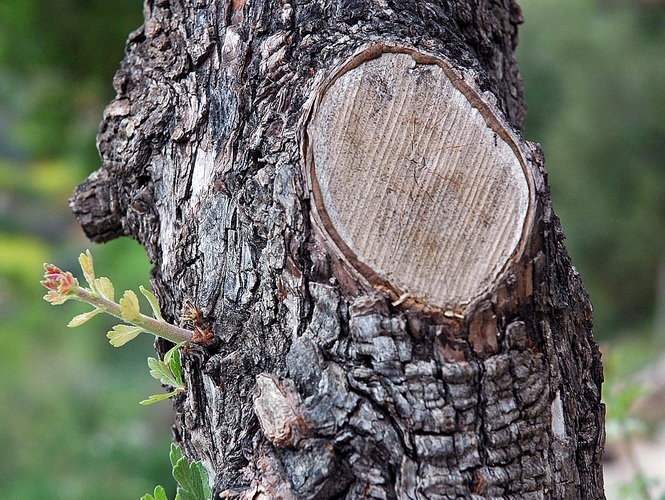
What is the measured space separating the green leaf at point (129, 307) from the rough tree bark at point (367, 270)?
10cm

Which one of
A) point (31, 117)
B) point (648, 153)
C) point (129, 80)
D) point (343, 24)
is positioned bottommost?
point (343, 24)

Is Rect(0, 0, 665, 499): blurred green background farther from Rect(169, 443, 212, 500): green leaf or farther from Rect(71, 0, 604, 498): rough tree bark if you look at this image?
Rect(169, 443, 212, 500): green leaf

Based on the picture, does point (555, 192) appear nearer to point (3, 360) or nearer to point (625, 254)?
point (625, 254)

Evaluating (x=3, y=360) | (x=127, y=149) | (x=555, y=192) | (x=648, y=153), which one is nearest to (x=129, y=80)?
(x=127, y=149)

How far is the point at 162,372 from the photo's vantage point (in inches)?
37.9

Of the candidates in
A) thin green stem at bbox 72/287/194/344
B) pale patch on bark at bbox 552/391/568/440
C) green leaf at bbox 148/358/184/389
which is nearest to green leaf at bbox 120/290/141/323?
thin green stem at bbox 72/287/194/344

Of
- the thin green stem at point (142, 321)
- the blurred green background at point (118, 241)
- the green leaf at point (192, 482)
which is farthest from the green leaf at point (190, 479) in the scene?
the blurred green background at point (118, 241)

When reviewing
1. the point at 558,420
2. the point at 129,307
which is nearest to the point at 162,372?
the point at 129,307

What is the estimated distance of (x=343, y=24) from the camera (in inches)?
37.5

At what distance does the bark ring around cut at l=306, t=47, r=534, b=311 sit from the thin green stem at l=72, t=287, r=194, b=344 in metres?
0.25

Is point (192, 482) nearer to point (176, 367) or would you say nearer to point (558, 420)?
point (176, 367)

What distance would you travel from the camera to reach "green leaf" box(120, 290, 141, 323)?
85 cm

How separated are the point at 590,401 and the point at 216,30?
736 millimetres

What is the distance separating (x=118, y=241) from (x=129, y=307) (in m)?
2.55
